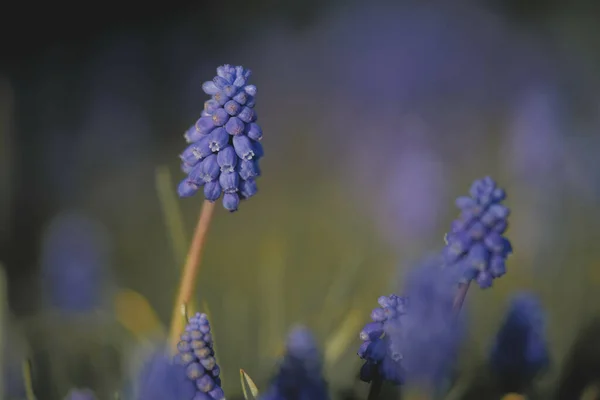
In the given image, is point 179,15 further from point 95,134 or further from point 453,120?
point 453,120

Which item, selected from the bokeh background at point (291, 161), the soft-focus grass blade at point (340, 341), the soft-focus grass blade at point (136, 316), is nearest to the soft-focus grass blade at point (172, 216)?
the bokeh background at point (291, 161)

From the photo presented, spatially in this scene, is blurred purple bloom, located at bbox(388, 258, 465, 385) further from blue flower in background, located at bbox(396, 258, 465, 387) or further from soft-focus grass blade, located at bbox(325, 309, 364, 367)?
soft-focus grass blade, located at bbox(325, 309, 364, 367)

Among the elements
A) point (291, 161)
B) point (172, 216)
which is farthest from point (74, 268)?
point (291, 161)

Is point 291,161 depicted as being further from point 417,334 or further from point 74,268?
point 417,334

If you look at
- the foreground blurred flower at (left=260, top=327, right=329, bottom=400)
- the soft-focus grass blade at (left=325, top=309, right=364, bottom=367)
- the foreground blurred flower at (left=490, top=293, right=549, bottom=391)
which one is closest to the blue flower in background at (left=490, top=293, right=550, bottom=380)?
the foreground blurred flower at (left=490, top=293, right=549, bottom=391)

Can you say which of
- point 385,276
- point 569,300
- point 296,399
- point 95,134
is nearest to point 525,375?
point 296,399

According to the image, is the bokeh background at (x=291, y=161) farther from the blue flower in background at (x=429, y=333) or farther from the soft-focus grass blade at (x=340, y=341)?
the blue flower in background at (x=429, y=333)
